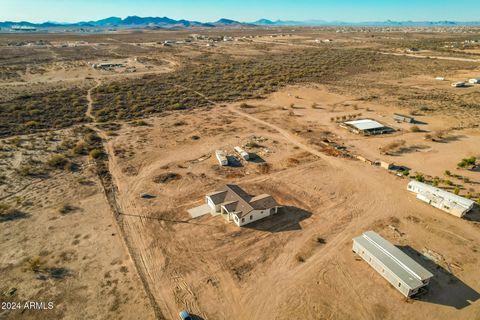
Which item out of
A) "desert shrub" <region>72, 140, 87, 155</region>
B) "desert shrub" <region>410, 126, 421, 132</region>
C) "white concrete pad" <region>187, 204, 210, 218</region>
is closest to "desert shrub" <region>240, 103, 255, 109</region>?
"desert shrub" <region>410, 126, 421, 132</region>

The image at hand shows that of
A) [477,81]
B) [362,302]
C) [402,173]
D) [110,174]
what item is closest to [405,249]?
[362,302]

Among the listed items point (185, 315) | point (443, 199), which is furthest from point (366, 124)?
point (185, 315)

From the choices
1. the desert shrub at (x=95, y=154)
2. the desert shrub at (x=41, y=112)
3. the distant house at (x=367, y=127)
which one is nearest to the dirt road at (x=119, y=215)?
the desert shrub at (x=95, y=154)

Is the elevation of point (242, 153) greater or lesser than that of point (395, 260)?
greater

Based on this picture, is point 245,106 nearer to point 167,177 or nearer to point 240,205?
point 167,177

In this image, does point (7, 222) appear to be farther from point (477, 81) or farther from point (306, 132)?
point (477, 81)

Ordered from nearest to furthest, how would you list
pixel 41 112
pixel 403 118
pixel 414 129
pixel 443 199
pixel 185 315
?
1. pixel 185 315
2. pixel 443 199
3. pixel 414 129
4. pixel 403 118
5. pixel 41 112

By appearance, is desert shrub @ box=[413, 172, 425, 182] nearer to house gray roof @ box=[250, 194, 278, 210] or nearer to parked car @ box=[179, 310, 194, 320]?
house gray roof @ box=[250, 194, 278, 210]
